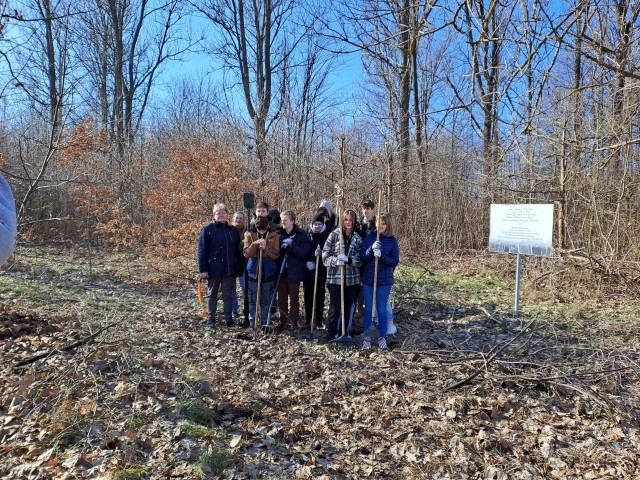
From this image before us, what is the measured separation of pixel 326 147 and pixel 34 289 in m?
11.3

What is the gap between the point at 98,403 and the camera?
13.8 ft

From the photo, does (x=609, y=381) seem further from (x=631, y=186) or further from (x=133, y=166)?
(x=133, y=166)

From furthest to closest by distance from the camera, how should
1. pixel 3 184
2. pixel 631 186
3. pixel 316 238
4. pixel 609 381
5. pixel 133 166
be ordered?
Result: 1. pixel 133 166
2. pixel 631 186
3. pixel 316 238
4. pixel 609 381
5. pixel 3 184

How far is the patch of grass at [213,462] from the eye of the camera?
3.37 metres

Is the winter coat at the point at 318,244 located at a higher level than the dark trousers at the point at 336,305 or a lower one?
higher

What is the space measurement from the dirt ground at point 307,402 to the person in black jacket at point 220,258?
0.46 metres

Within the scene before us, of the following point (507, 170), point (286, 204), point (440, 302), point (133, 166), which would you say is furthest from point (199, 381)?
point (133, 166)

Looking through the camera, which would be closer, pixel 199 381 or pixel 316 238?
pixel 199 381

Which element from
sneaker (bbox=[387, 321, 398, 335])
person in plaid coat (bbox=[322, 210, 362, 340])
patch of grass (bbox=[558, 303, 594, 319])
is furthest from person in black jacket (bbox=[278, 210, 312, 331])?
patch of grass (bbox=[558, 303, 594, 319])

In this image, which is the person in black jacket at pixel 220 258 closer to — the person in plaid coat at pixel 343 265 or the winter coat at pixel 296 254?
the winter coat at pixel 296 254

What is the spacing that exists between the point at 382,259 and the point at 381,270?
0.19m

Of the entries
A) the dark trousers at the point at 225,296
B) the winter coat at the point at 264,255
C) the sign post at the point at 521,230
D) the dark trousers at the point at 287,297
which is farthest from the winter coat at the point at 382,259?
the sign post at the point at 521,230

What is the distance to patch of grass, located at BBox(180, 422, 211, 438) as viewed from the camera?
3.84 m

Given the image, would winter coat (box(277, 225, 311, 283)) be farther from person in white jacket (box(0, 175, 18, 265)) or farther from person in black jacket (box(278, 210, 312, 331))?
person in white jacket (box(0, 175, 18, 265))
